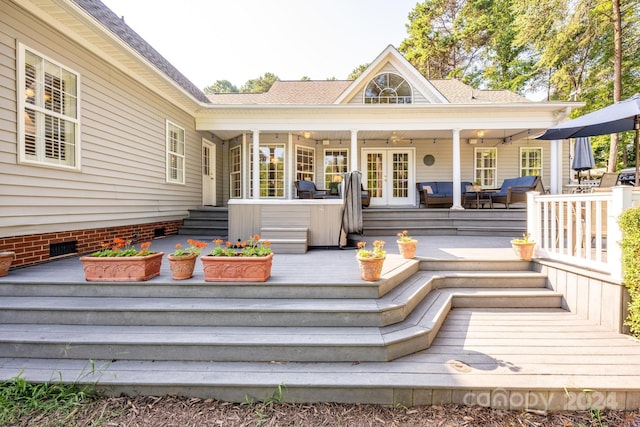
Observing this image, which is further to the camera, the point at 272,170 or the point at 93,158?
the point at 272,170

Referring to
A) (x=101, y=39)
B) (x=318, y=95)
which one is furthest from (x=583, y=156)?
(x=101, y=39)

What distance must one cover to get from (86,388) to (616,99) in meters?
15.0

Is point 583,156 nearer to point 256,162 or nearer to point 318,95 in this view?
point 318,95

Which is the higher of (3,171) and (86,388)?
(3,171)

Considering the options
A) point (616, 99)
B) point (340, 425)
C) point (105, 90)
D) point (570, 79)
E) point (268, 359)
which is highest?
point (570, 79)

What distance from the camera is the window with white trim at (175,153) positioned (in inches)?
265

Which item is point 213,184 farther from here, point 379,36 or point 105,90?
point 379,36

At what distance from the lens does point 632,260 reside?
8.82ft

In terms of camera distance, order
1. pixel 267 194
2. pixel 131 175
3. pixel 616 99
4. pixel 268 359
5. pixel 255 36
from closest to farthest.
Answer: pixel 268 359 < pixel 131 175 < pixel 267 194 < pixel 616 99 < pixel 255 36

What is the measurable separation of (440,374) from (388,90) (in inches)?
325

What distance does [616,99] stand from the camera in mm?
9867

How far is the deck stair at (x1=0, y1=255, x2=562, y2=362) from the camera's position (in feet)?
7.85

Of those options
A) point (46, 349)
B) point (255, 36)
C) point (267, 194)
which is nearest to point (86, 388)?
point (46, 349)

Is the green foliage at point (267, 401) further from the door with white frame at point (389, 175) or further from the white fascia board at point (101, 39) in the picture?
the door with white frame at point (389, 175)
